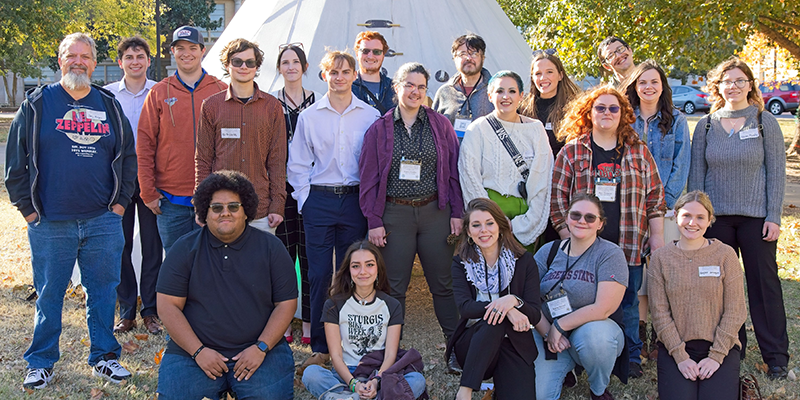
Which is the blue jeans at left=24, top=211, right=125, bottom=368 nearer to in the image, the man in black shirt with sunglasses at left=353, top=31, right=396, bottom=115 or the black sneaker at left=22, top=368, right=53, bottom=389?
the black sneaker at left=22, top=368, right=53, bottom=389

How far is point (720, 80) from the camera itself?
397cm

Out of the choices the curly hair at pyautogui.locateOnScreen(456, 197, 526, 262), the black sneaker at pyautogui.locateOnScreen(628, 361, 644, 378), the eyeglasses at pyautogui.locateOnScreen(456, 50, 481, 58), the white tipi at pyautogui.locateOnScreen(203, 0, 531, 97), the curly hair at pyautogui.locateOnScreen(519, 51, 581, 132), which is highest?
the white tipi at pyautogui.locateOnScreen(203, 0, 531, 97)

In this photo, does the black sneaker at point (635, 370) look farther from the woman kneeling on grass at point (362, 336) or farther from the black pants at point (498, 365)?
the woman kneeling on grass at point (362, 336)

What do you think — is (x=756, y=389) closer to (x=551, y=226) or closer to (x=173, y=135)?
(x=551, y=226)

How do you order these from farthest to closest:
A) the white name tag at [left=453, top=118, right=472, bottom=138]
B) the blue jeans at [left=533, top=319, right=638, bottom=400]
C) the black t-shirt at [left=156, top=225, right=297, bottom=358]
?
the white name tag at [left=453, top=118, right=472, bottom=138], the blue jeans at [left=533, top=319, right=638, bottom=400], the black t-shirt at [left=156, top=225, right=297, bottom=358]

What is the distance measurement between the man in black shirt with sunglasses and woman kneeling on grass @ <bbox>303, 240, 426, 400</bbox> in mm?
1364

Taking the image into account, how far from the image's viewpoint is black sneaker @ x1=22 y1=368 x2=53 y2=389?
353cm

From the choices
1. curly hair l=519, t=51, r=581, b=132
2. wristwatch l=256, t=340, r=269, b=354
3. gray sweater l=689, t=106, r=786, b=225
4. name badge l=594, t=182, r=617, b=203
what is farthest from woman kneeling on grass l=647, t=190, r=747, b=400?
wristwatch l=256, t=340, r=269, b=354

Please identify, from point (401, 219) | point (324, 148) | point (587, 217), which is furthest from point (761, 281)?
point (324, 148)

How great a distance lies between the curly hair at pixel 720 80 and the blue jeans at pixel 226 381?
313 centimetres

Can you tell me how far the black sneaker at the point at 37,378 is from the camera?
3.53 meters

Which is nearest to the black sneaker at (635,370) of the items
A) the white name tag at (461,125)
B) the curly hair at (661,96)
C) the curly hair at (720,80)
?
the curly hair at (661,96)

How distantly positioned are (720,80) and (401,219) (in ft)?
7.24

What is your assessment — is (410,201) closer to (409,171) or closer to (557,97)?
(409,171)
